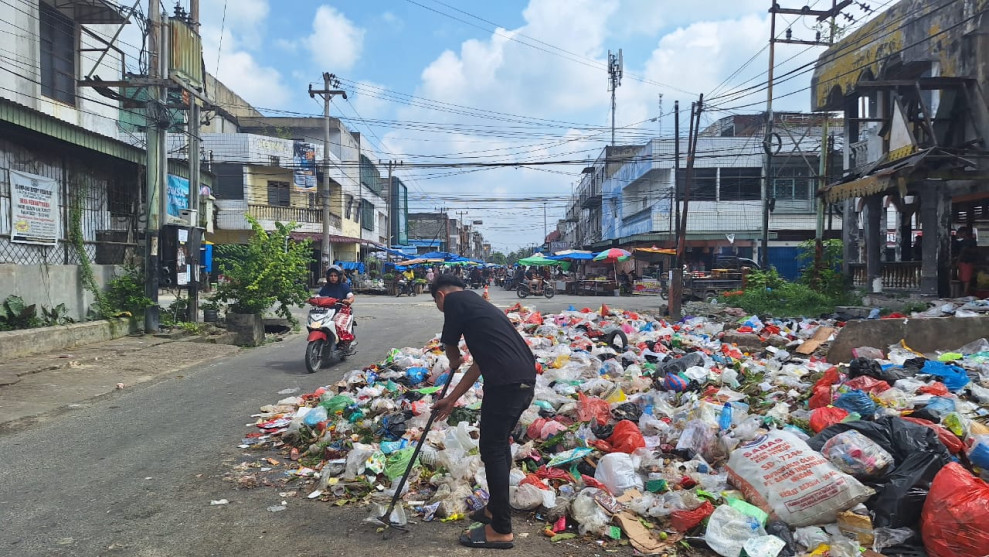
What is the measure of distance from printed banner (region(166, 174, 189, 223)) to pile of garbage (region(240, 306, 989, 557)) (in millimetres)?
8708

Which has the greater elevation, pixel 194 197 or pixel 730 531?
pixel 194 197

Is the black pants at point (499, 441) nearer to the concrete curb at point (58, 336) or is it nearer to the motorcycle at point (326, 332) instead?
the motorcycle at point (326, 332)

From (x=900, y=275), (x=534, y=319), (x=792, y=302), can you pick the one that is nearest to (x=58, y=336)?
(x=534, y=319)

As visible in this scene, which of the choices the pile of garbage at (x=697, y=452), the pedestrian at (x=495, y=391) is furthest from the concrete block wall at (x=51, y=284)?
the pedestrian at (x=495, y=391)

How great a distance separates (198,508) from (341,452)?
1.15 m

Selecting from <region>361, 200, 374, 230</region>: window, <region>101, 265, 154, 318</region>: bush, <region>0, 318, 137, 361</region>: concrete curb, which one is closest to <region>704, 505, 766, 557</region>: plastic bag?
<region>0, 318, 137, 361</region>: concrete curb

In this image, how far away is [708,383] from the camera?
6.67m

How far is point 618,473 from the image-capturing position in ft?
13.4

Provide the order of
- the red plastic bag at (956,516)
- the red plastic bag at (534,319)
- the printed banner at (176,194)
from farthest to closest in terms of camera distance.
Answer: the printed banner at (176,194) < the red plastic bag at (534,319) < the red plastic bag at (956,516)

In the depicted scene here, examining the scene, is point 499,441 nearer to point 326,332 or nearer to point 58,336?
point 326,332

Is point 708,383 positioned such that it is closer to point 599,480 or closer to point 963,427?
point 963,427

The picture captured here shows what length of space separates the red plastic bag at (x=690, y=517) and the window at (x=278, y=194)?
3110 cm

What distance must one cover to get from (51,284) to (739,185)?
31733mm

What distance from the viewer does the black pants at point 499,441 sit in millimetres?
3457
